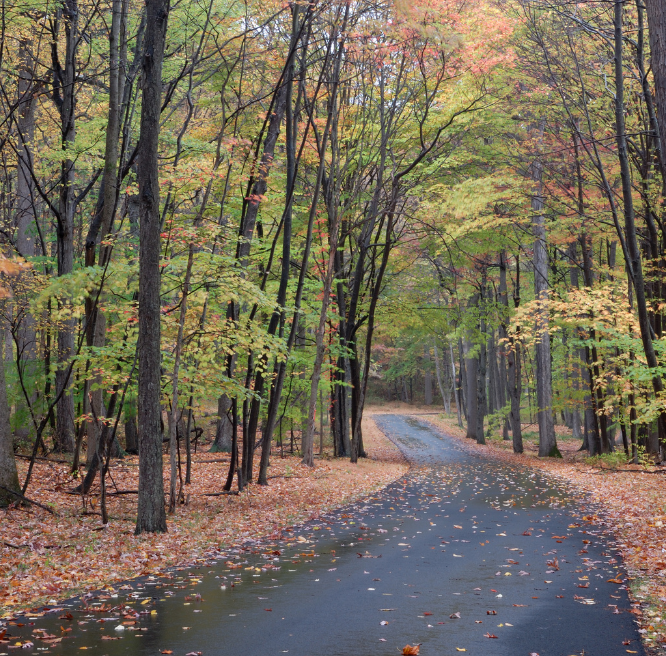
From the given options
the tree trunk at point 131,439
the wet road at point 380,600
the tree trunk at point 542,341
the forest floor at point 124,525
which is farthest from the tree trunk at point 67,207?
the tree trunk at point 542,341

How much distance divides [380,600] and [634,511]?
684 centimetres

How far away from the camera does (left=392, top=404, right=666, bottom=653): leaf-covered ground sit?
5.53 m

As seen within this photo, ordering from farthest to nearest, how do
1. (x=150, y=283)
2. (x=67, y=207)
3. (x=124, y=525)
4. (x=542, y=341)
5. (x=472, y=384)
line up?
(x=472, y=384), (x=542, y=341), (x=67, y=207), (x=124, y=525), (x=150, y=283)

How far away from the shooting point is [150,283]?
864cm

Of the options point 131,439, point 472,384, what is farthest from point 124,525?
point 472,384

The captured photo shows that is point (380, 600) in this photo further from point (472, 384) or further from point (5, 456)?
point (472, 384)

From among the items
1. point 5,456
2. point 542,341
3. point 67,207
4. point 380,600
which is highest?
point 67,207

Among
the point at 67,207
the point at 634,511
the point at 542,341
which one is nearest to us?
the point at 634,511

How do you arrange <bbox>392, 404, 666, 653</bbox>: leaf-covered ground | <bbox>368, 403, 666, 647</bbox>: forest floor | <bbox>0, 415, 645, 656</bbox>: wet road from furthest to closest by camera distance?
<bbox>368, 403, 666, 647</bbox>: forest floor < <bbox>392, 404, 666, 653</bbox>: leaf-covered ground < <bbox>0, 415, 645, 656</bbox>: wet road

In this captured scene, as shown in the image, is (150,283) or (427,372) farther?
(427,372)

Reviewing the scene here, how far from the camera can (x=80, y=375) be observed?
9.67 meters

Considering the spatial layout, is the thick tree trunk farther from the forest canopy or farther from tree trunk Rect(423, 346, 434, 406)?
tree trunk Rect(423, 346, 434, 406)

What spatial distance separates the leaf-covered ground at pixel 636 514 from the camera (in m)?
5.53

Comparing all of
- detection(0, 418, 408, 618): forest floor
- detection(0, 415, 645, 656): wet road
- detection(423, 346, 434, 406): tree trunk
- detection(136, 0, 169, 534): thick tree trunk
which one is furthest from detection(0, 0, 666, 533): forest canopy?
detection(423, 346, 434, 406): tree trunk
